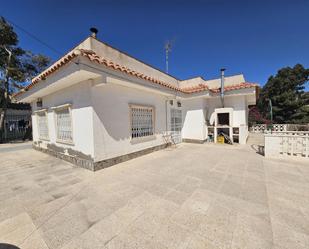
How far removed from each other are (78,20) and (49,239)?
27.2 feet

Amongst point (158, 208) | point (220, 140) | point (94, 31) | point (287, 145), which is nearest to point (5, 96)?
point (94, 31)

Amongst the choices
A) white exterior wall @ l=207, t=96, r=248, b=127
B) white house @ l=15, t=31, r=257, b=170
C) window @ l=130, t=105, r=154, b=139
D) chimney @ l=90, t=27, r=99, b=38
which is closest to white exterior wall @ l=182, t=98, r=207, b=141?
white house @ l=15, t=31, r=257, b=170

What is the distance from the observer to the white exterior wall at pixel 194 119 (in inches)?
352

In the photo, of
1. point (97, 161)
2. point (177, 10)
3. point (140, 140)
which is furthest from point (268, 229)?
point (177, 10)

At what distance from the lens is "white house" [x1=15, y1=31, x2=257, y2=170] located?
14.5 feet

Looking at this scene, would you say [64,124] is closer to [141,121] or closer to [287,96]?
[141,121]

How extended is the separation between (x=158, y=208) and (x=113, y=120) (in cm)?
344

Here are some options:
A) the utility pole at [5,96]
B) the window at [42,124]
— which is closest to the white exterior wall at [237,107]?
the window at [42,124]

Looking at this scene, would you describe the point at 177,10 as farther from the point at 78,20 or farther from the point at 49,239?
the point at 49,239

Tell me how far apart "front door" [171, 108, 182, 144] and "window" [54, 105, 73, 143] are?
5464 mm

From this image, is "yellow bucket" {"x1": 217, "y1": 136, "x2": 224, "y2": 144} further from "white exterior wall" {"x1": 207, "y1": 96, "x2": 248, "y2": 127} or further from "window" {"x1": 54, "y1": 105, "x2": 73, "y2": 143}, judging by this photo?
"window" {"x1": 54, "y1": 105, "x2": 73, "y2": 143}

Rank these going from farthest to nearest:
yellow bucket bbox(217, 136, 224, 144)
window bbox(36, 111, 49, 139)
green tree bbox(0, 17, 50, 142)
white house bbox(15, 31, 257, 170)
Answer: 1. green tree bbox(0, 17, 50, 142)
2. yellow bucket bbox(217, 136, 224, 144)
3. window bbox(36, 111, 49, 139)
4. white house bbox(15, 31, 257, 170)

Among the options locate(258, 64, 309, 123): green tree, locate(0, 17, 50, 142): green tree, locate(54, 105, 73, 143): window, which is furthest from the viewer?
locate(258, 64, 309, 123): green tree

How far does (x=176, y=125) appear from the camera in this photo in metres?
9.05
